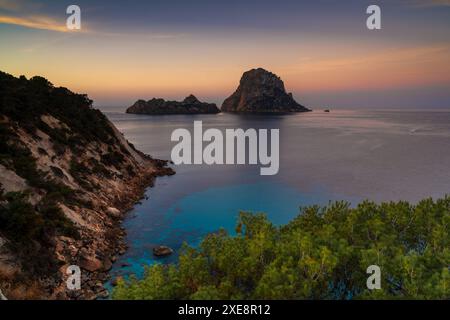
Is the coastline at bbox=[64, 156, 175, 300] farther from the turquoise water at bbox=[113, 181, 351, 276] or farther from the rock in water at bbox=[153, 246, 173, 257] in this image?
the rock in water at bbox=[153, 246, 173, 257]

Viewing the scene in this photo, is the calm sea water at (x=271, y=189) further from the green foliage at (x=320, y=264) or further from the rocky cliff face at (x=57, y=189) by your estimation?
the green foliage at (x=320, y=264)

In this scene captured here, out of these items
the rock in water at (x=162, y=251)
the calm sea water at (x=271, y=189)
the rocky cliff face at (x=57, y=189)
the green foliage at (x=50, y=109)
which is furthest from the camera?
the green foliage at (x=50, y=109)

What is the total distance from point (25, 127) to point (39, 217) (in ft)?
66.6

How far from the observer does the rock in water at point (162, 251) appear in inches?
1228

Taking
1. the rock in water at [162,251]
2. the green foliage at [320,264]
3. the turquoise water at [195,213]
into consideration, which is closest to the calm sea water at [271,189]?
the turquoise water at [195,213]

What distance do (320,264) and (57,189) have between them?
2707 cm

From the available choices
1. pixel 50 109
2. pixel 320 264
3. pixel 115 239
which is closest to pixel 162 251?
pixel 115 239

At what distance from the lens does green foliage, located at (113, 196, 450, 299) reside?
45.7ft

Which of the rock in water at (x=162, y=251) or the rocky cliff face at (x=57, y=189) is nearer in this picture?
the rocky cliff face at (x=57, y=189)

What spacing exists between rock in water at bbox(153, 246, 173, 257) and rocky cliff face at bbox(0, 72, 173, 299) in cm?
303

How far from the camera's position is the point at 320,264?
50.0ft

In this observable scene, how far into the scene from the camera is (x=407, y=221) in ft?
66.8

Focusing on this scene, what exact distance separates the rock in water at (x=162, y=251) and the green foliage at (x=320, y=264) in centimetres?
1272

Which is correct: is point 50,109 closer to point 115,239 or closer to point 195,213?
point 195,213
